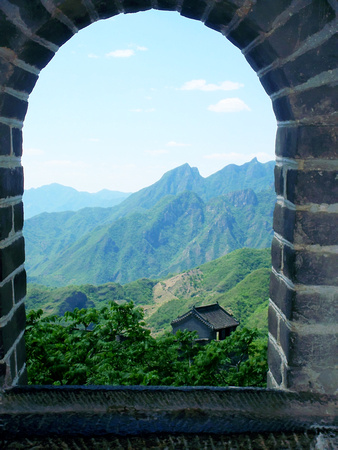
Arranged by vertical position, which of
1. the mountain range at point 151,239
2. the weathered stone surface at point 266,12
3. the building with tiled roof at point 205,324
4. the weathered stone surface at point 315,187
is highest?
the weathered stone surface at point 266,12

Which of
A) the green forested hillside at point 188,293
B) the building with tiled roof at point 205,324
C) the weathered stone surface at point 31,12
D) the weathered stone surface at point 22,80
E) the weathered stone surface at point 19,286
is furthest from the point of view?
the green forested hillside at point 188,293

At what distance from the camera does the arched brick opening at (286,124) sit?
5.08 ft

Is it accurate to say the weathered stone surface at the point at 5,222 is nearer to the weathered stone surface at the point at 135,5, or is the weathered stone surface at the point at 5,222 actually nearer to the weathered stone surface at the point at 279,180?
the weathered stone surface at the point at 135,5

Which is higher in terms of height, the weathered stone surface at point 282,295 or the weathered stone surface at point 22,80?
the weathered stone surface at point 22,80

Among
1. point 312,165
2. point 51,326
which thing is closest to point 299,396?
point 312,165

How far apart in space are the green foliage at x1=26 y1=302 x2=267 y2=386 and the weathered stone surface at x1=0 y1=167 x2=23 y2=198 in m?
2.43

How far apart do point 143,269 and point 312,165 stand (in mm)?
136337

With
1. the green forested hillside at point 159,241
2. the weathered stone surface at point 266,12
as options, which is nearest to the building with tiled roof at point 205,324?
the weathered stone surface at point 266,12

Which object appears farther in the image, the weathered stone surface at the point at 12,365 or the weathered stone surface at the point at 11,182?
the weathered stone surface at the point at 12,365

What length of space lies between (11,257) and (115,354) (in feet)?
10.9

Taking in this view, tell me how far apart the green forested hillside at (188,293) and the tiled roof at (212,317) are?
9942 mm

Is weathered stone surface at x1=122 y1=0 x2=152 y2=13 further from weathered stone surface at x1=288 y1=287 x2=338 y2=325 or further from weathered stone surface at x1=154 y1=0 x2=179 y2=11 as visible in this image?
weathered stone surface at x1=288 y1=287 x2=338 y2=325

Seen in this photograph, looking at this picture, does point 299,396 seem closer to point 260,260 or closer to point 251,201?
point 260,260

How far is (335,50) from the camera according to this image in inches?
60.8
